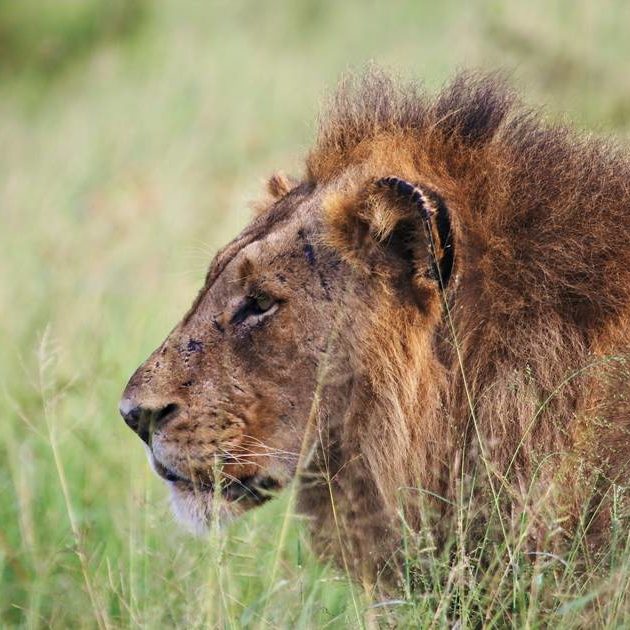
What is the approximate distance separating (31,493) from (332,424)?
5.56 ft

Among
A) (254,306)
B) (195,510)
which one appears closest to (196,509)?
(195,510)

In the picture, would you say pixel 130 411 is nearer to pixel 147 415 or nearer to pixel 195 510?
pixel 147 415

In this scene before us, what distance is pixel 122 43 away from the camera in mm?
15664

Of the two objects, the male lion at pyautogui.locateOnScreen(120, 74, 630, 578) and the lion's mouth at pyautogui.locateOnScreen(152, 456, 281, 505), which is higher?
the male lion at pyautogui.locateOnScreen(120, 74, 630, 578)

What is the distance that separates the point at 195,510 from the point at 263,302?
0.64 meters

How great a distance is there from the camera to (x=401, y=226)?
132 inches

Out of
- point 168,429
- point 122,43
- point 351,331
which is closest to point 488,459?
point 351,331

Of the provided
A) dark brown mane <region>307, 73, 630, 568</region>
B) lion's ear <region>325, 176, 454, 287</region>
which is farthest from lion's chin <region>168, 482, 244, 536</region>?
lion's ear <region>325, 176, 454, 287</region>

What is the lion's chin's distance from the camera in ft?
11.7

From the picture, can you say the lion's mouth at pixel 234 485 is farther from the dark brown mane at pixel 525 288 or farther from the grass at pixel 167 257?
the dark brown mane at pixel 525 288

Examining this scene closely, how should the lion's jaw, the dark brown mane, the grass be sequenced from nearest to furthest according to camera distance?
the dark brown mane, the grass, the lion's jaw

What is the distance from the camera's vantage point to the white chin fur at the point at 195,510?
355cm

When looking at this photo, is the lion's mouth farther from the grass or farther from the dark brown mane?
the dark brown mane

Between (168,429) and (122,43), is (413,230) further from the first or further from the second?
(122,43)
